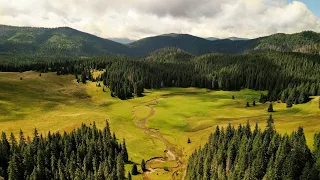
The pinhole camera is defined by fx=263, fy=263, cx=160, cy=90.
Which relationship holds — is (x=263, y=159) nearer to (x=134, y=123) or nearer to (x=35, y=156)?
(x=35, y=156)

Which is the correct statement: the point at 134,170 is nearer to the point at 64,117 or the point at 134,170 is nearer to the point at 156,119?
the point at 156,119

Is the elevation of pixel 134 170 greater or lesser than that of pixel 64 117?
lesser

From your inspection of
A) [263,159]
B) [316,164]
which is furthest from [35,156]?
[316,164]

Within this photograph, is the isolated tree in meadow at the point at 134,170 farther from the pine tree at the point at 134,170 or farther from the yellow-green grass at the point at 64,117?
the yellow-green grass at the point at 64,117

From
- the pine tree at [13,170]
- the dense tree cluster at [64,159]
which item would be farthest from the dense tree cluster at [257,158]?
the pine tree at [13,170]

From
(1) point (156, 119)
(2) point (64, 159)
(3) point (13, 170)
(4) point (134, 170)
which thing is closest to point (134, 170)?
(4) point (134, 170)

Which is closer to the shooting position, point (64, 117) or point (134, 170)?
point (134, 170)
